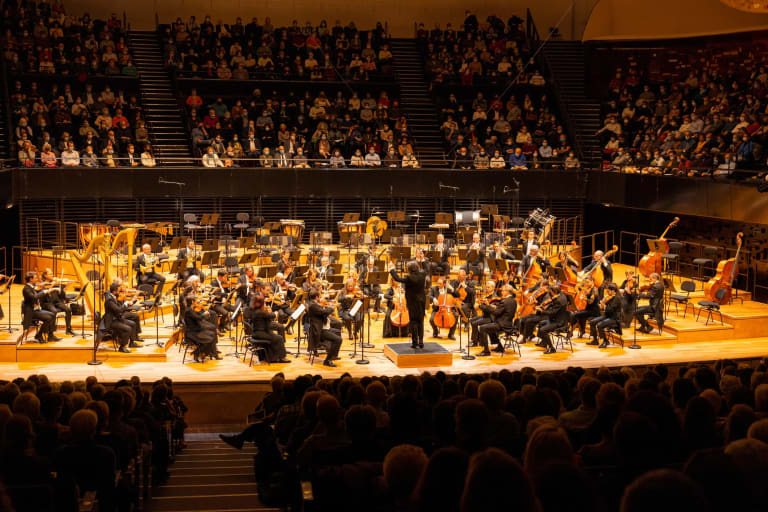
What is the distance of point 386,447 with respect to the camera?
4.63 m

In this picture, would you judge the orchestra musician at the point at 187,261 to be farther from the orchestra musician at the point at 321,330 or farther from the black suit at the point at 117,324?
the orchestra musician at the point at 321,330

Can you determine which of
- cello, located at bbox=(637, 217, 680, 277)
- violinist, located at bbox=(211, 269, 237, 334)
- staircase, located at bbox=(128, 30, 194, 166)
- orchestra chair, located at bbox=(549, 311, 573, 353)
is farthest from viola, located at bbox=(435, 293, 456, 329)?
staircase, located at bbox=(128, 30, 194, 166)

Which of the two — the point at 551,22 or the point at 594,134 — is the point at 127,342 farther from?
the point at 551,22

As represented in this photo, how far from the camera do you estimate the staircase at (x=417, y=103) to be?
945 inches

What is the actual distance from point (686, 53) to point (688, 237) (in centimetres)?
694

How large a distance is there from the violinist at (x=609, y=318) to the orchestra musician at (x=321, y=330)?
442 cm

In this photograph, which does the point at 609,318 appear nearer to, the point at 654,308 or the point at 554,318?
the point at 554,318

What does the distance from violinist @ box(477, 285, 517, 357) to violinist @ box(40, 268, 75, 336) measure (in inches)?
265

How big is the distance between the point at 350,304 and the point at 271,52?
44.1 ft

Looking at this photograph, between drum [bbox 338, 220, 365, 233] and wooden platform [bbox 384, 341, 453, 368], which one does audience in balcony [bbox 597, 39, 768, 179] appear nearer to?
drum [bbox 338, 220, 365, 233]

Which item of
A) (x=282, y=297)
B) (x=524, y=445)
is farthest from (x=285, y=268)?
(x=524, y=445)

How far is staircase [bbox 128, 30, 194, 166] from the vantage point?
73.9 feet

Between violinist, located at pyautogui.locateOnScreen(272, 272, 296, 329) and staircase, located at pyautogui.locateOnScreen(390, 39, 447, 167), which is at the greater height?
staircase, located at pyautogui.locateOnScreen(390, 39, 447, 167)

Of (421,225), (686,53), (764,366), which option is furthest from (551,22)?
(764,366)
